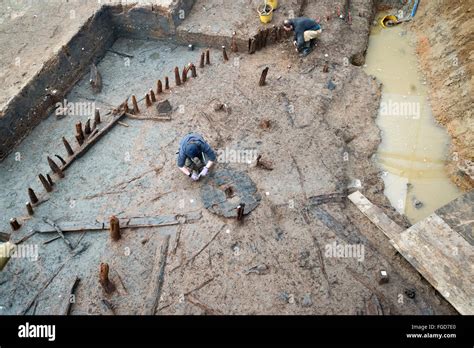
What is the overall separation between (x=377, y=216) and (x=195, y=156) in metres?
4.24

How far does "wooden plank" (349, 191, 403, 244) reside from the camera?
761 cm

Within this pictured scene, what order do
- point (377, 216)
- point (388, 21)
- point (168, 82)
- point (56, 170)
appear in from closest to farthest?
point (377, 216)
point (56, 170)
point (168, 82)
point (388, 21)

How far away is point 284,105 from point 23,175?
277 inches

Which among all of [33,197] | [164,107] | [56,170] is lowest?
[33,197]

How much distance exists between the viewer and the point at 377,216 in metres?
7.90

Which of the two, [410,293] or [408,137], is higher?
[408,137]

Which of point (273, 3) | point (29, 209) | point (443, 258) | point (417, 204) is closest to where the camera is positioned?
point (443, 258)

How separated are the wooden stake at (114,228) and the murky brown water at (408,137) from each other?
6.33m

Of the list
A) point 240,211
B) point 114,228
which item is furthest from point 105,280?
point 240,211

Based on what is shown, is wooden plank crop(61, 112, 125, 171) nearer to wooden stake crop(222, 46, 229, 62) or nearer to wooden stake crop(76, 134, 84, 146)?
wooden stake crop(76, 134, 84, 146)

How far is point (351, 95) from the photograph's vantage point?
10.6m

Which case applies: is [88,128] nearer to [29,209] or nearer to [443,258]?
[29,209]
